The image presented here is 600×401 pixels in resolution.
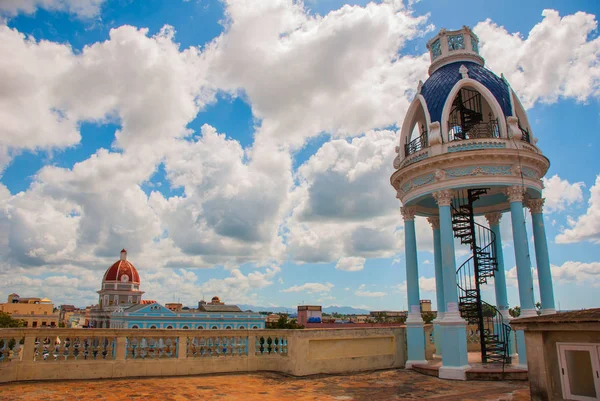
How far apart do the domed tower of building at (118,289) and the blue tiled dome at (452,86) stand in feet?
322

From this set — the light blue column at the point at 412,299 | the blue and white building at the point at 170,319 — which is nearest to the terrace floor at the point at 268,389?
the light blue column at the point at 412,299

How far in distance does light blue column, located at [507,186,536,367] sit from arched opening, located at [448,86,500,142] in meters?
3.03

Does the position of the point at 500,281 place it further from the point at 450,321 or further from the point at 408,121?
the point at 408,121

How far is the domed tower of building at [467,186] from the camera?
52.1 ft

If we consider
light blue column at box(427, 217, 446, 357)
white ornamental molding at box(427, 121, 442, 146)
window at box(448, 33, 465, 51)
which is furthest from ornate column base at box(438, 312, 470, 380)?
window at box(448, 33, 465, 51)

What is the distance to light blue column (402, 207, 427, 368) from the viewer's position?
16.7m

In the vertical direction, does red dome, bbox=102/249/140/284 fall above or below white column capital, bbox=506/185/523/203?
above

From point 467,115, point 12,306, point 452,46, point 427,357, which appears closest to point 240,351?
point 427,357

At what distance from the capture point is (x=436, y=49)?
20.7m

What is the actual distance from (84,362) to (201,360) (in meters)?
3.05

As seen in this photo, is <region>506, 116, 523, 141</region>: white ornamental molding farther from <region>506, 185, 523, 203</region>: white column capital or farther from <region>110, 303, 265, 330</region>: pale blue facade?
<region>110, 303, 265, 330</region>: pale blue facade

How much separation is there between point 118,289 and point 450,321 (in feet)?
344

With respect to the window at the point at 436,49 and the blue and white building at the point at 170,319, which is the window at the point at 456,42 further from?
the blue and white building at the point at 170,319

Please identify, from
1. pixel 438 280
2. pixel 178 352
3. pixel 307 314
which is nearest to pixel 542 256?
pixel 438 280
